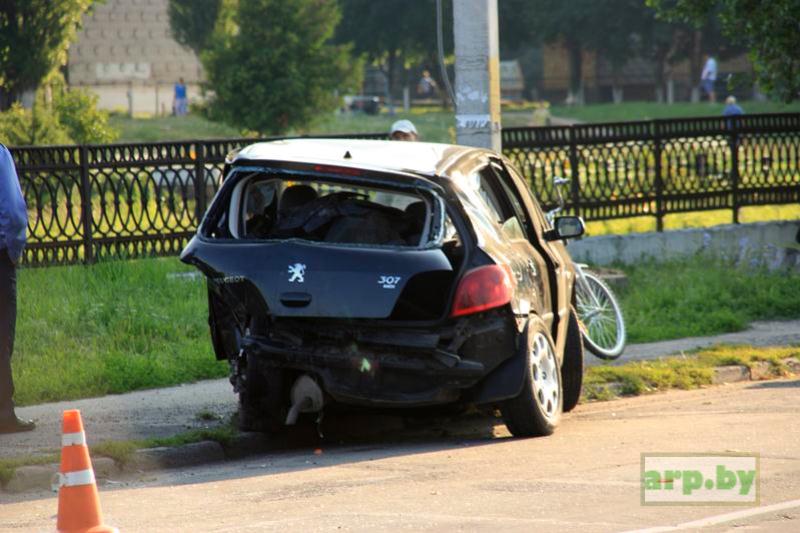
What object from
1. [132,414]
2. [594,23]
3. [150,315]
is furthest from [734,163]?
[594,23]

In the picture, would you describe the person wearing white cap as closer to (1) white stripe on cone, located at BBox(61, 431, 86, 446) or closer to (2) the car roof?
(2) the car roof

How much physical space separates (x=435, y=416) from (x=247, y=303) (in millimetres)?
1429

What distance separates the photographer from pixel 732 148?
1855cm

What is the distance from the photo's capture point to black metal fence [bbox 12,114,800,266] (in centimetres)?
1434

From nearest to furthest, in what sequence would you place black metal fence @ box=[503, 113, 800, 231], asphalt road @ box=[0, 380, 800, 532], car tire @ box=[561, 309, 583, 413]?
asphalt road @ box=[0, 380, 800, 532]
car tire @ box=[561, 309, 583, 413]
black metal fence @ box=[503, 113, 800, 231]

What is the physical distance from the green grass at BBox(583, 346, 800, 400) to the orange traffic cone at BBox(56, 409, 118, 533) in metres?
5.00

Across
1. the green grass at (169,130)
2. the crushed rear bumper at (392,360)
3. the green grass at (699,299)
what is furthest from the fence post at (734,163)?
the green grass at (169,130)

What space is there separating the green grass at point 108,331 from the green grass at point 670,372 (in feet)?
9.19

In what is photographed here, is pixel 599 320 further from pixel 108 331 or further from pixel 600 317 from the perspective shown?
pixel 108 331

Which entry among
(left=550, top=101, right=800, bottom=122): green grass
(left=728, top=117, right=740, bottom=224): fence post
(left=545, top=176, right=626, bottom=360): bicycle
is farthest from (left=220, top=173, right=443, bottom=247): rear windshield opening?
(left=550, top=101, right=800, bottom=122): green grass

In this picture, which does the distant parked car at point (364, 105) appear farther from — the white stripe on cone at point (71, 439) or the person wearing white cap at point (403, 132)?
the white stripe on cone at point (71, 439)

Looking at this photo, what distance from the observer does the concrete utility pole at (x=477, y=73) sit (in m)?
11.4

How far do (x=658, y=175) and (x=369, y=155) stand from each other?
9804 millimetres

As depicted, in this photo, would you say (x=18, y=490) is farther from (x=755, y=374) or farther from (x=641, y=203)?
(x=641, y=203)
